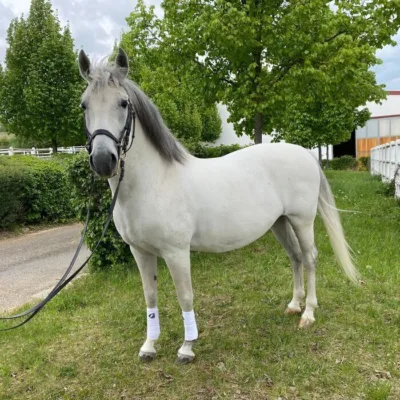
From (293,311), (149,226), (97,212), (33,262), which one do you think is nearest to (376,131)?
(33,262)

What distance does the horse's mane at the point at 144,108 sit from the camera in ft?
7.70

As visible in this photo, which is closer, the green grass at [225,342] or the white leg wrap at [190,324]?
the green grass at [225,342]

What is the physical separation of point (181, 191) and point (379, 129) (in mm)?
30052

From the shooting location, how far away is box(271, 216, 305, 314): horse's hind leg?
375 cm

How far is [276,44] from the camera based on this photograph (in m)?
6.77

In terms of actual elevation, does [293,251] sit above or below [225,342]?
above

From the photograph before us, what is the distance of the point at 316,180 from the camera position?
3.50 metres

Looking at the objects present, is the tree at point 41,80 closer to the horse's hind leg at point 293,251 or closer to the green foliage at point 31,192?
the green foliage at point 31,192

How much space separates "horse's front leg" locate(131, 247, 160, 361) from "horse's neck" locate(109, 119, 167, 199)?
565mm

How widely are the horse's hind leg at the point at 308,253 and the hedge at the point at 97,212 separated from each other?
2734mm

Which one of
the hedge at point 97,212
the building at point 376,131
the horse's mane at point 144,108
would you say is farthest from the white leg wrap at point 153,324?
the building at point 376,131

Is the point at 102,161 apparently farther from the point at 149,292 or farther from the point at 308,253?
the point at 308,253

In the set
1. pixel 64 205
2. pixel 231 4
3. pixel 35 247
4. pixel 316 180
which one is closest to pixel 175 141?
pixel 316 180

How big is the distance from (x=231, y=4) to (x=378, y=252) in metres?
4.73
